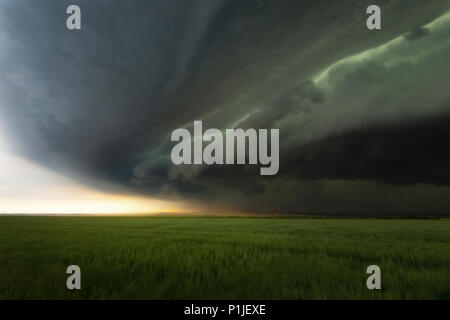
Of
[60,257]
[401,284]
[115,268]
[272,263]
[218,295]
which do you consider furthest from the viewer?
[60,257]

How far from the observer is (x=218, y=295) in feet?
11.6

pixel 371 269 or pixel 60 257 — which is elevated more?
pixel 371 269

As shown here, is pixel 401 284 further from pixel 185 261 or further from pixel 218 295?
pixel 185 261

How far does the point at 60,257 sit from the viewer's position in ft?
20.9
